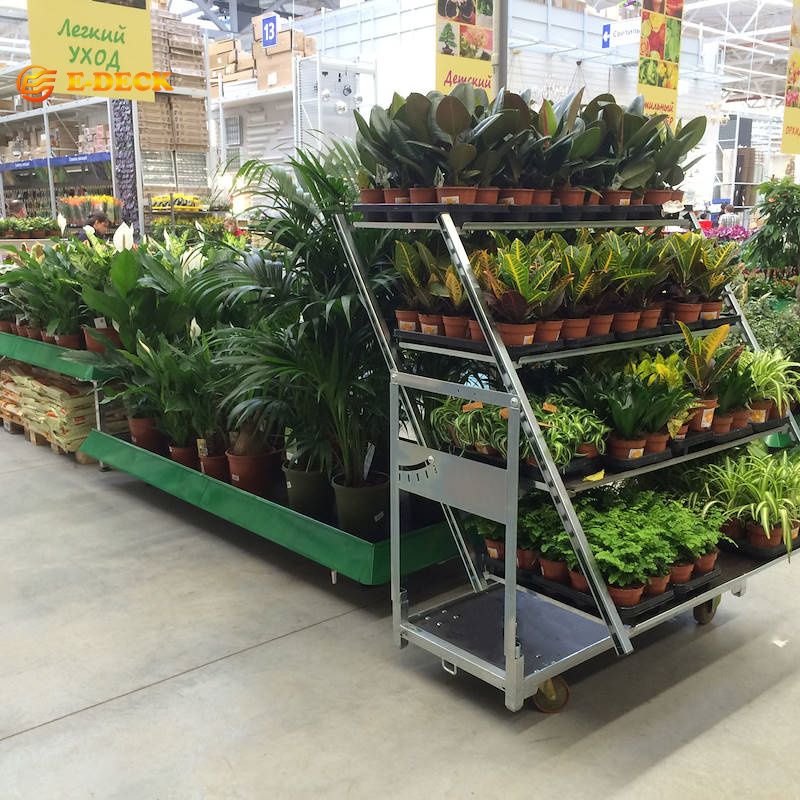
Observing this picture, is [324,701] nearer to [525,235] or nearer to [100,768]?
[100,768]

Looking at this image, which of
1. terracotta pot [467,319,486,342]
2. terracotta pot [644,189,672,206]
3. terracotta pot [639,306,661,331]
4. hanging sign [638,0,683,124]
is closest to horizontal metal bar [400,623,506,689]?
terracotta pot [467,319,486,342]

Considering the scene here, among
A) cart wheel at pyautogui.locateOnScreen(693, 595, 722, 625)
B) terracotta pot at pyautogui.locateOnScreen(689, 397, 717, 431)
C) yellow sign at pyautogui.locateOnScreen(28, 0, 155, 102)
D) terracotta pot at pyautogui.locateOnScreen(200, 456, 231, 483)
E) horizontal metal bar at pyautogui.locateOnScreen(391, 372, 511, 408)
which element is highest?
yellow sign at pyautogui.locateOnScreen(28, 0, 155, 102)

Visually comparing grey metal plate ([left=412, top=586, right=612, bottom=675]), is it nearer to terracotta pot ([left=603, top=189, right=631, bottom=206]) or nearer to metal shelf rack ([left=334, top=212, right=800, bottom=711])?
metal shelf rack ([left=334, top=212, right=800, bottom=711])

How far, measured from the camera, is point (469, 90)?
2777 millimetres

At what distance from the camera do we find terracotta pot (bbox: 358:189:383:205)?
2775 millimetres

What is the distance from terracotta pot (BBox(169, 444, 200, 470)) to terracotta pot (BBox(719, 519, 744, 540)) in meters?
2.57

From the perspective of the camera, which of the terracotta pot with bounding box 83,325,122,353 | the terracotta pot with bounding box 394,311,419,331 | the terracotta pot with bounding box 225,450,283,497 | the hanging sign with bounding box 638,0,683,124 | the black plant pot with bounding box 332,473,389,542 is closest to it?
the terracotta pot with bounding box 394,311,419,331

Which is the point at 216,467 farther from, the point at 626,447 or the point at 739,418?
the point at 739,418

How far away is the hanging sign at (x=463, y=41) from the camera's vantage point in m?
4.52

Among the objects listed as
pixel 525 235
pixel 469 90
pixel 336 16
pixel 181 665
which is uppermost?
pixel 336 16

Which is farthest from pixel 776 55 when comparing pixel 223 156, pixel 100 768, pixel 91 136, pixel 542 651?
pixel 100 768

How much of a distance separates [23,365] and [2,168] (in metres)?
5.92

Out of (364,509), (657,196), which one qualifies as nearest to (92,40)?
(364,509)

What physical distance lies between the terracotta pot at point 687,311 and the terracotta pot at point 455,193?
2.91 ft
